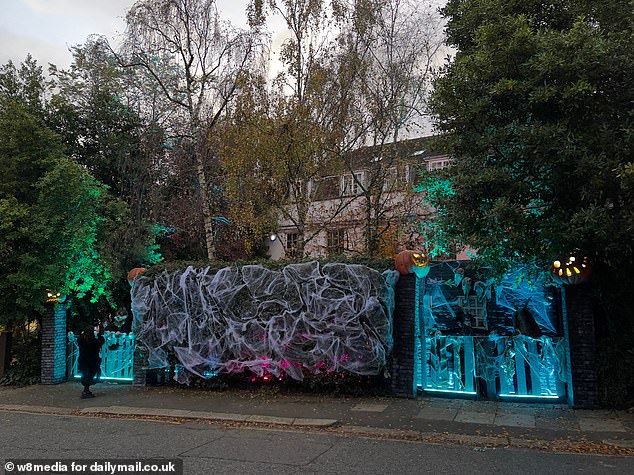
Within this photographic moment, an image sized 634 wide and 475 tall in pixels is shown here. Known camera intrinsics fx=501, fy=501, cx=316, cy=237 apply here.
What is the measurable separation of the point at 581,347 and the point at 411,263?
331cm

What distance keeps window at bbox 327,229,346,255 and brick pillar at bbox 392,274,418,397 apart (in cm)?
585

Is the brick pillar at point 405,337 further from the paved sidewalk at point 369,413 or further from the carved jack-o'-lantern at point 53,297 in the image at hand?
the carved jack-o'-lantern at point 53,297

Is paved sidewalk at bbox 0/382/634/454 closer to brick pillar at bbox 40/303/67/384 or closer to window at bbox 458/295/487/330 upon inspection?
brick pillar at bbox 40/303/67/384

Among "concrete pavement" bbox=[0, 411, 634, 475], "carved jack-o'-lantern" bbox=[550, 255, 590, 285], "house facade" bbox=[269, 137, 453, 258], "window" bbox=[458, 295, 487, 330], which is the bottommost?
"concrete pavement" bbox=[0, 411, 634, 475]

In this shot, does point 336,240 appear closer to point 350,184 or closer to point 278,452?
point 350,184

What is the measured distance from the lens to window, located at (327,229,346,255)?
16.0m

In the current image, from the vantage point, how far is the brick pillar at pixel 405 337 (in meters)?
9.85

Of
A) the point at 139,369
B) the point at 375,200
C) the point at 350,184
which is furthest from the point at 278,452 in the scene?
the point at 350,184

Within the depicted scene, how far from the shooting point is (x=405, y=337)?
992 cm

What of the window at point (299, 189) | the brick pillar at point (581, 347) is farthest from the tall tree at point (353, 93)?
the brick pillar at point (581, 347)

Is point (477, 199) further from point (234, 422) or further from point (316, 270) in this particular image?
point (234, 422)

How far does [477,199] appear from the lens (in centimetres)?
813

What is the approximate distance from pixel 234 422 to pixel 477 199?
218 inches

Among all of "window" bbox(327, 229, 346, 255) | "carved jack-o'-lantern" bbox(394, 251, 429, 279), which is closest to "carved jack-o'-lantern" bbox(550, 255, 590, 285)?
"carved jack-o'-lantern" bbox(394, 251, 429, 279)
